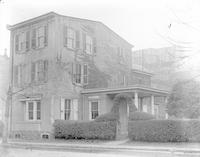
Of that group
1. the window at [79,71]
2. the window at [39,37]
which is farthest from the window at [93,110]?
the window at [39,37]

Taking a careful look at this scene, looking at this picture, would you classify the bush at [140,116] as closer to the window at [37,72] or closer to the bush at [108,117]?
the bush at [108,117]

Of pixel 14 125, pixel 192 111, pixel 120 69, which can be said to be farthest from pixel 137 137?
pixel 14 125

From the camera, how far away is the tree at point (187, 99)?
6143 millimetres

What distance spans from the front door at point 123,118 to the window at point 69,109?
66.3 inches

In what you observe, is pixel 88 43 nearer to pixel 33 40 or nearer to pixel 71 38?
pixel 71 38

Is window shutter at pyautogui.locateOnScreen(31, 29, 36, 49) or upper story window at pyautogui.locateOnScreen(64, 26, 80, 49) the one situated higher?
upper story window at pyautogui.locateOnScreen(64, 26, 80, 49)

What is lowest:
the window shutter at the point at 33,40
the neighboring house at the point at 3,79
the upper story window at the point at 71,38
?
the neighboring house at the point at 3,79

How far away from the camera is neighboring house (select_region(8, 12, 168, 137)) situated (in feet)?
23.6

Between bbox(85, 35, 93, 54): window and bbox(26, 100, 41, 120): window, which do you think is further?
bbox(85, 35, 93, 54): window

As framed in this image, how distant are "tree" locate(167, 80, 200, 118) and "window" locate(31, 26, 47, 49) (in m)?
3.05

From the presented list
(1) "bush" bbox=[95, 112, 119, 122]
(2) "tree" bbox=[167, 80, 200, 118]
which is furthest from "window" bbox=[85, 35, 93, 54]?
(1) "bush" bbox=[95, 112, 119, 122]

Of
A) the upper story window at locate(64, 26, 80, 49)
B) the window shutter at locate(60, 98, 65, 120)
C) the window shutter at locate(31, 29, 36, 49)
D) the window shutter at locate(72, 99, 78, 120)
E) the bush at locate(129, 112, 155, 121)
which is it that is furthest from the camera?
the bush at locate(129, 112, 155, 121)

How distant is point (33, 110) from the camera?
934 cm

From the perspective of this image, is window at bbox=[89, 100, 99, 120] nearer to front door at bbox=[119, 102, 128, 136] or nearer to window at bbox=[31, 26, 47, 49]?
front door at bbox=[119, 102, 128, 136]
